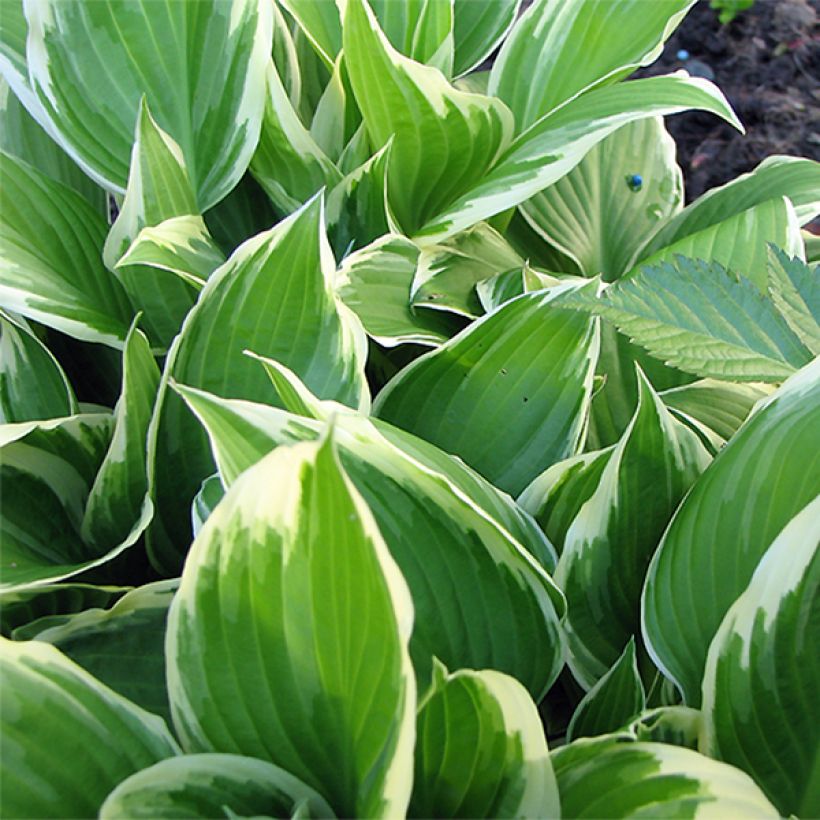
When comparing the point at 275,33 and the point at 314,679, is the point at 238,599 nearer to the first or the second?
the point at 314,679

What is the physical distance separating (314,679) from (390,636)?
0.06m

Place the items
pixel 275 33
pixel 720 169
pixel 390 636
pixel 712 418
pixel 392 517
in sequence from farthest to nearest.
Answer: pixel 720 169
pixel 275 33
pixel 712 418
pixel 392 517
pixel 390 636

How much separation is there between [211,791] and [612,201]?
2.23 feet

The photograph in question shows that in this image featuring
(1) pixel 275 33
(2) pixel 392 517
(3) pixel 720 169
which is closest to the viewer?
(2) pixel 392 517

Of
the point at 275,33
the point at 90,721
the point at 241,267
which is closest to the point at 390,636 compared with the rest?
the point at 90,721

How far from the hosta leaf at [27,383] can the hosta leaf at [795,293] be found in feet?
1.48

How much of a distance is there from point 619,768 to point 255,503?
0.68 ft

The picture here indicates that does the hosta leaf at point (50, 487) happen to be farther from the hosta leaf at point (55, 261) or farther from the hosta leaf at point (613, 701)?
the hosta leaf at point (613, 701)

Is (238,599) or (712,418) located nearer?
(238,599)

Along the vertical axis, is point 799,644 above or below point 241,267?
below

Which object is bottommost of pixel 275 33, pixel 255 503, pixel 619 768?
pixel 619 768

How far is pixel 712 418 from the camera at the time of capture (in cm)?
69

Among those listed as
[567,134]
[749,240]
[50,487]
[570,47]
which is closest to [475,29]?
[570,47]

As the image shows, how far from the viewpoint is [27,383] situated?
0.65m
